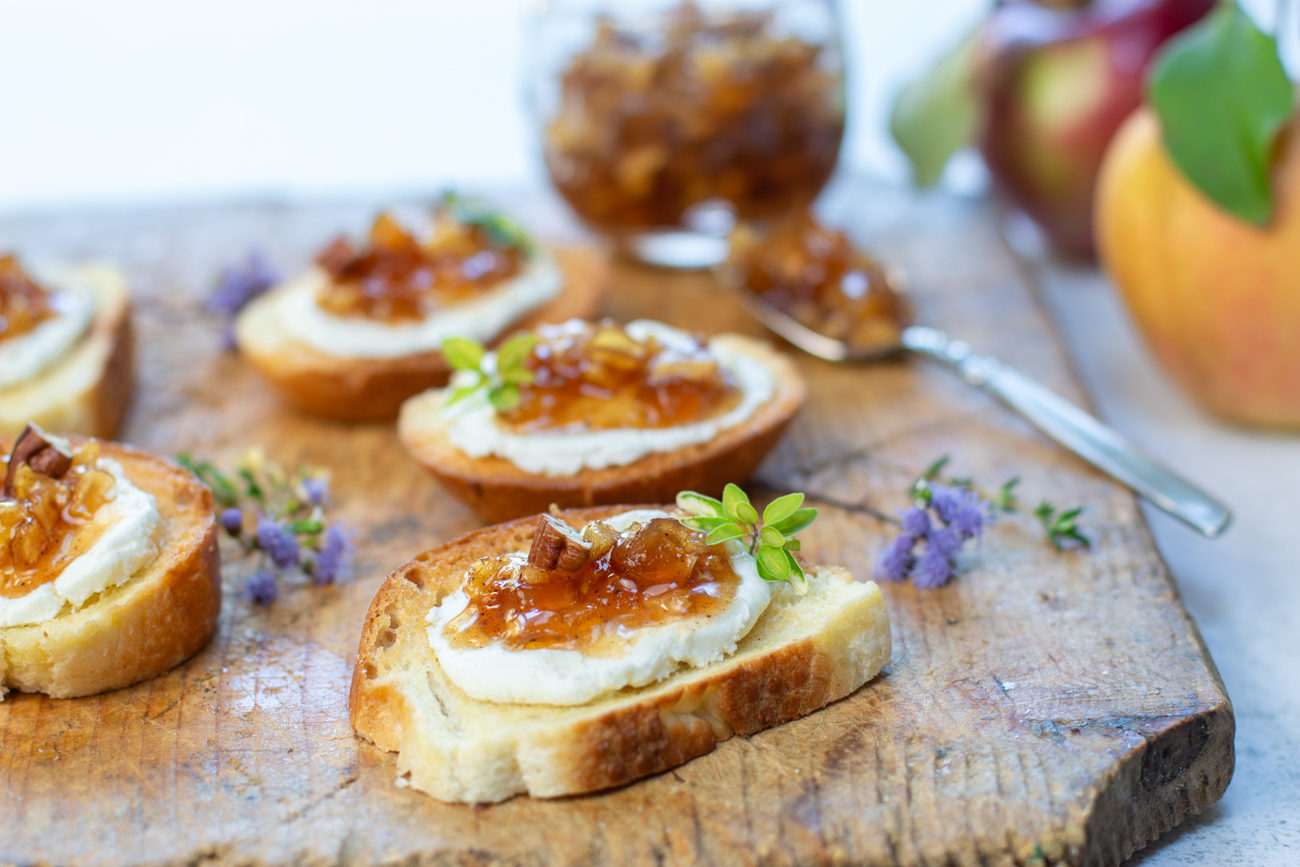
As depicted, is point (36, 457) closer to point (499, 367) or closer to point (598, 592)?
point (499, 367)

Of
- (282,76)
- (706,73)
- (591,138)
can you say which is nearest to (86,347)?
(591,138)

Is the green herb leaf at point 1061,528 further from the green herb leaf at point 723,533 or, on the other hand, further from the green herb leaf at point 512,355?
the green herb leaf at point 512,355

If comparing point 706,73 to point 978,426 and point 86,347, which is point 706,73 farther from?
point 86,347

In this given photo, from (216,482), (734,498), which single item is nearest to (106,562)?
(216,482)

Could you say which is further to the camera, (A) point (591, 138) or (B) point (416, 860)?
(A) point (591, 138)

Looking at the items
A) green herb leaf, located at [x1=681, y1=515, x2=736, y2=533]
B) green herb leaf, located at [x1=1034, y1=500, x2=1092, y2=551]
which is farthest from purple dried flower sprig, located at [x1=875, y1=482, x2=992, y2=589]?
green herb leaf, located at [x1=681, y1=515, x2=736, y2=533]
